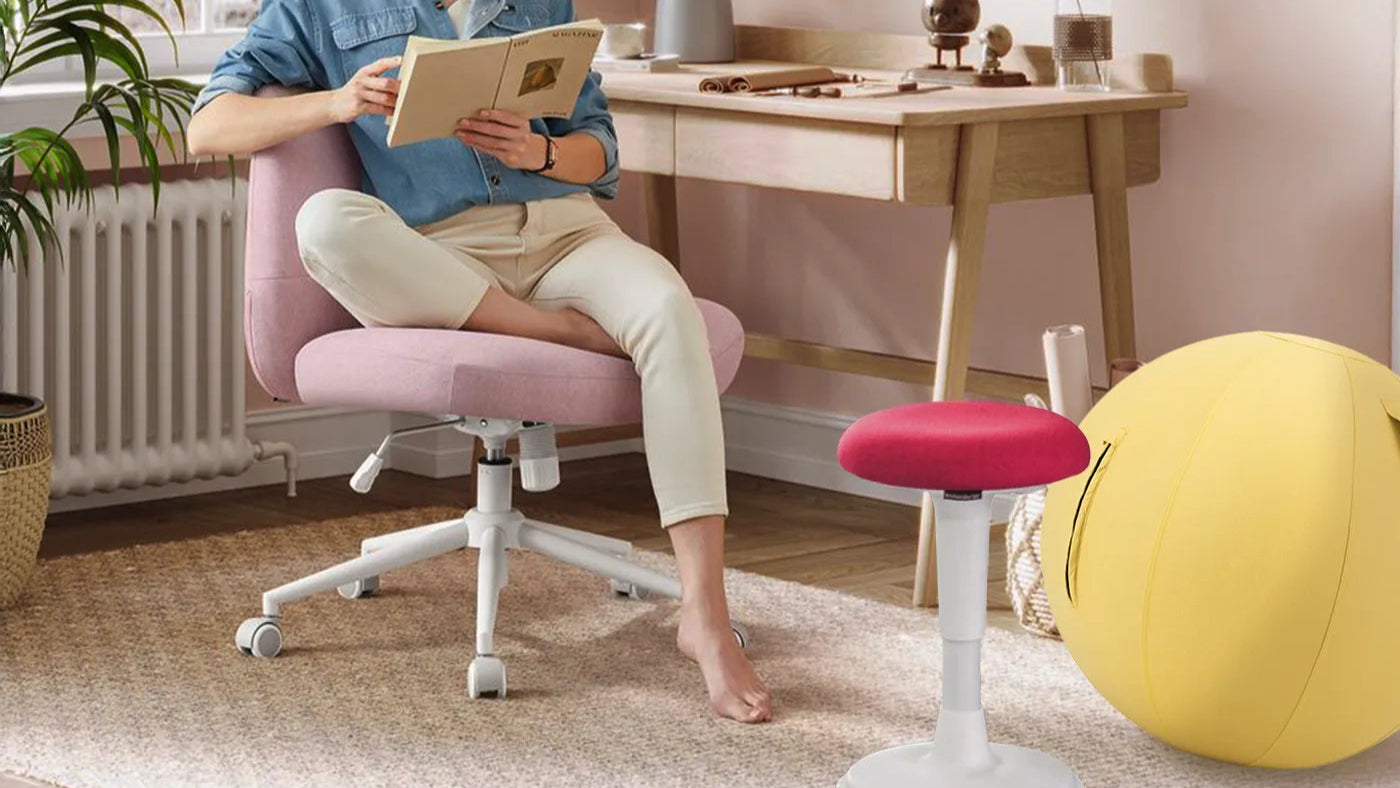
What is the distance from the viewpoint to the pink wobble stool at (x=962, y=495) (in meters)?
2.18

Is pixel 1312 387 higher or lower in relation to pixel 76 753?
higher

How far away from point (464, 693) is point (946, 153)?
0.99 metres

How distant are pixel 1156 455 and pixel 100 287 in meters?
1.95

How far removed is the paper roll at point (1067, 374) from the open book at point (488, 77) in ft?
2.34

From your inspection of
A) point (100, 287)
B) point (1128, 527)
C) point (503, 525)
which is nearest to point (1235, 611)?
point (1128, 527)

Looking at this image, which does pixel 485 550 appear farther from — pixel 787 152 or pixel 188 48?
pixel 188 48

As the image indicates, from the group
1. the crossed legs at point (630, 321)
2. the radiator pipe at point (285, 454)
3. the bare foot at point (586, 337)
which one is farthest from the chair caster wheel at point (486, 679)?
the radiator pipe at point (285, 454)

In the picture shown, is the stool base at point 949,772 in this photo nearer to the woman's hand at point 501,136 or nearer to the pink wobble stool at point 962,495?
the pink wobble stool at point 962,495

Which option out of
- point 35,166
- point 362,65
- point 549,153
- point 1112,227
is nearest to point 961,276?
point 1112,227

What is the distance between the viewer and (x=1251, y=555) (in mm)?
2307

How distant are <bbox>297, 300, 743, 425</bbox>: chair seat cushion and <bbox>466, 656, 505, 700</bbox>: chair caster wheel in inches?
11.6

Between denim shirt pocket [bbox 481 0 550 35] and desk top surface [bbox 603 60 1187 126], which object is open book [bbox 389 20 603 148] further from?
desk top surface [bbox 603 60 1187 126]

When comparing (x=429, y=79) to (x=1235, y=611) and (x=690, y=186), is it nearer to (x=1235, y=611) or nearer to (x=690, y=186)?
(x=1235, y=611)

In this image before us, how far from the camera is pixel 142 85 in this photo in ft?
10.2
